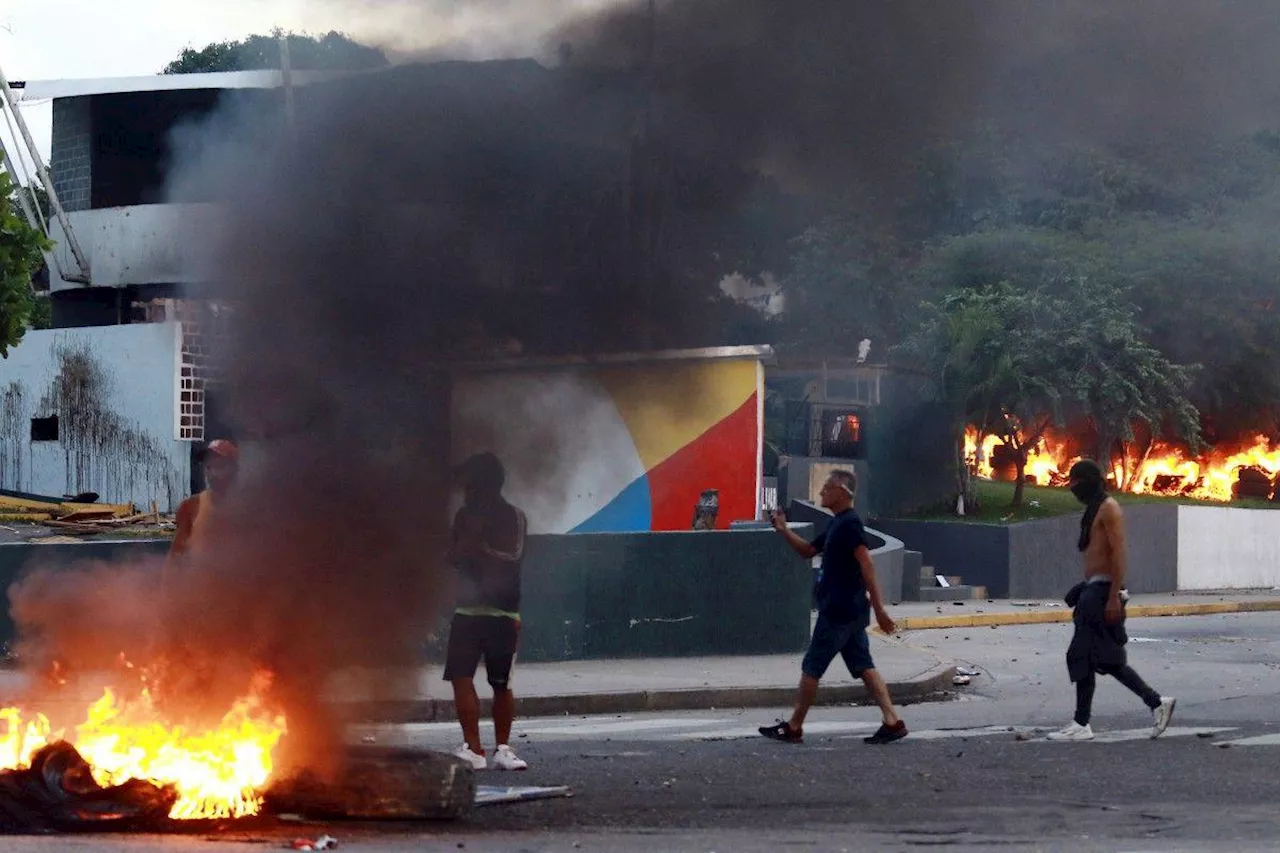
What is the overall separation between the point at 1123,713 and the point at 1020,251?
28.7 metres

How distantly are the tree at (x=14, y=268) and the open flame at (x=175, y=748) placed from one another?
1580 cm

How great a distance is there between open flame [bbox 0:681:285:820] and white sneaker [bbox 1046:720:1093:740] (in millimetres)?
5141

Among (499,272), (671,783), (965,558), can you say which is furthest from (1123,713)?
(965,558)

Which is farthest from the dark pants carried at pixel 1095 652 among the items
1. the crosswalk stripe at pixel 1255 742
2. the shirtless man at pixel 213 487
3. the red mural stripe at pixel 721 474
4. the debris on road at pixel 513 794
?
the red mural stripe at pixel 721 474

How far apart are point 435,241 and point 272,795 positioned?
283 cm

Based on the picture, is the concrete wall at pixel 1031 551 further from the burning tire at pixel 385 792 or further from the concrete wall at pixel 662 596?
the burning tire at pixel 385 792

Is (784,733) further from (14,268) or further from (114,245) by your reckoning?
(114,245)

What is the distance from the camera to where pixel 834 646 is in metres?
11.0

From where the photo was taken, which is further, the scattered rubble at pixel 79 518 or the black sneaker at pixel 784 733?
the scattered rubble at pixel 79 518

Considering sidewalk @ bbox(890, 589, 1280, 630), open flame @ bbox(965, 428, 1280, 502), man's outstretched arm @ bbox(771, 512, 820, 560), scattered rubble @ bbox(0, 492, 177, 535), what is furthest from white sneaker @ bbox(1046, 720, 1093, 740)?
open flame @ bbox(965, 428, 1280, 502)

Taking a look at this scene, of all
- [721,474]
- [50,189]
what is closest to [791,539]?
[721,474]

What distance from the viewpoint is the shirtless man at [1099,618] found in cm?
1101

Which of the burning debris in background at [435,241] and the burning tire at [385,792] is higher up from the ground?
the burning debris in background at [435,241]

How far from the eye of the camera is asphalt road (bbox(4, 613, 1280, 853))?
24.2ft
